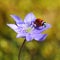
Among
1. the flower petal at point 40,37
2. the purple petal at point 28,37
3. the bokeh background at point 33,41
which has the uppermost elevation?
the flower petal at point 40,37

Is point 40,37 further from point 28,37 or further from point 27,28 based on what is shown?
point 27,28

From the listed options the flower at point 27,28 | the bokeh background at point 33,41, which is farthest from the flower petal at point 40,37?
the bokeh background at point 33,41

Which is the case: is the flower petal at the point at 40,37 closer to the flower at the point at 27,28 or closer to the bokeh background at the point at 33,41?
the flower at the point at 27,28

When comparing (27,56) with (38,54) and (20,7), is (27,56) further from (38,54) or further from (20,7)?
(20,7)

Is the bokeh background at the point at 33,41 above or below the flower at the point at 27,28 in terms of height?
below

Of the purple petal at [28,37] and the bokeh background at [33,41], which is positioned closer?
the purple petal at [28,37]

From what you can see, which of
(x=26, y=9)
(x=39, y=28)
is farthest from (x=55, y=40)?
(x=39, y=28)

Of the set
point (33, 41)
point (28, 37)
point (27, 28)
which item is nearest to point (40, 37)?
point (28, 37)

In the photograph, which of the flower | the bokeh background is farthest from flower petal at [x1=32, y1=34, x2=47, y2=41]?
the bokeh background

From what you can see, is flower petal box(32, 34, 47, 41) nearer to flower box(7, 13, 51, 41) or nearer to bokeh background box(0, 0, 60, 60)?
flower box(7, 13, 51, 41)
